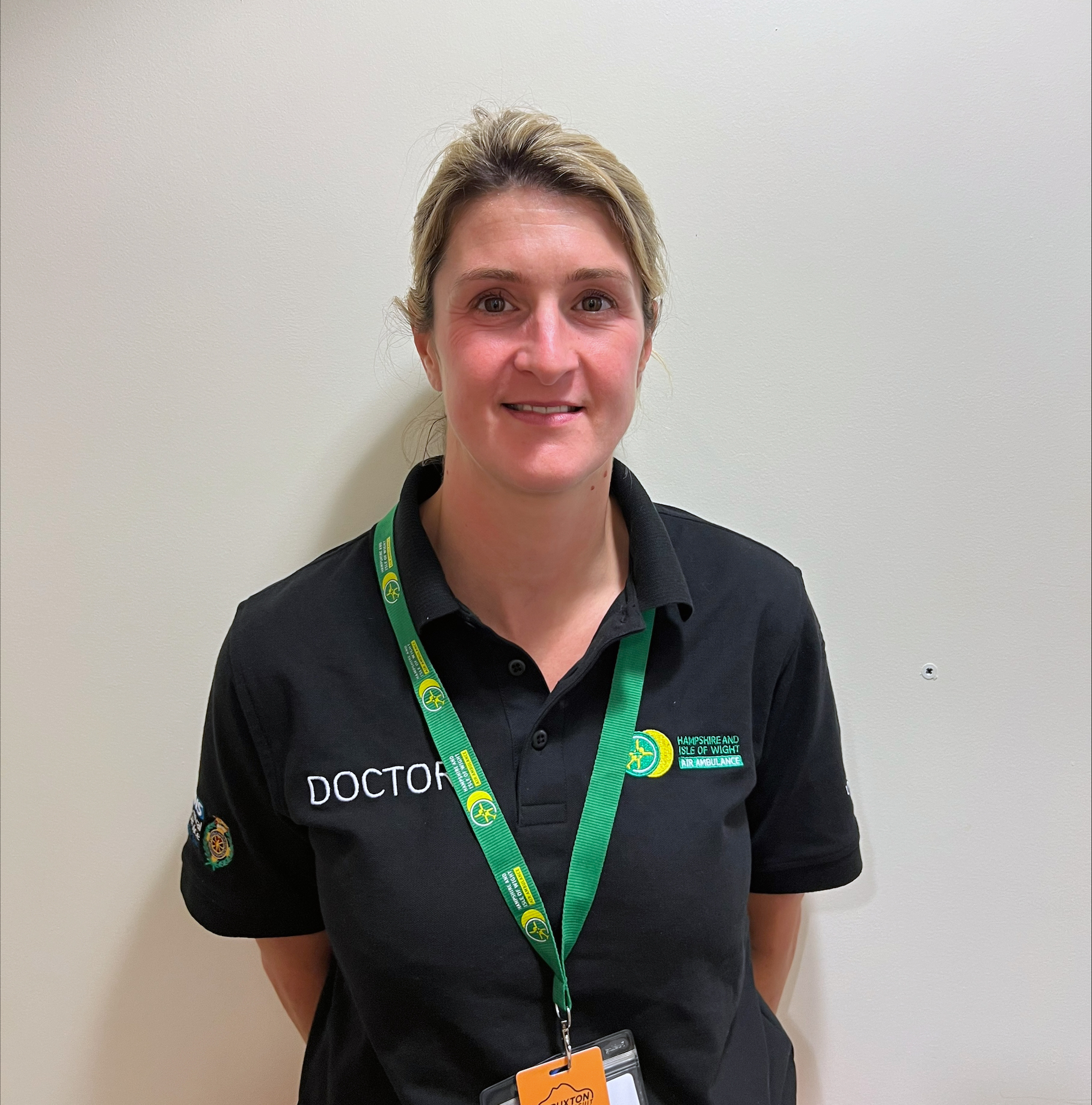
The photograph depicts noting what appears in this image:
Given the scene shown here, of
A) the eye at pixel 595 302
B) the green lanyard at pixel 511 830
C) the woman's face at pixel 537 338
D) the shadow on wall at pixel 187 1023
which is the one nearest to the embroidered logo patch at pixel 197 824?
the shadow on wall at pixel 187 1023

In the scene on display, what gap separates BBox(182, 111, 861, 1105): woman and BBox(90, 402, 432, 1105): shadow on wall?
34cm

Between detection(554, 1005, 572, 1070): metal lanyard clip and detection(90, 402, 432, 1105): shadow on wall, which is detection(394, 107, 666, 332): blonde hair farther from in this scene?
detection(90, 402, 432, 1105): shadow on wall

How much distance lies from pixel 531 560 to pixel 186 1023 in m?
1.09

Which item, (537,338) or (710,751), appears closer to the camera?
(537,338)

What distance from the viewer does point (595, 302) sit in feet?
3.03

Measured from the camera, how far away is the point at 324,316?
121 centimetres

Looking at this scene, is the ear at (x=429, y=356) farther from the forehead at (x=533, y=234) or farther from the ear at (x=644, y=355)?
the ear at (x=644, y=355)

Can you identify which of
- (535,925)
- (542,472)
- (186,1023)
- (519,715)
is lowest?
(186,1023)

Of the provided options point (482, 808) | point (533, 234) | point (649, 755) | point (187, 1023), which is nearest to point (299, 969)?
point (187, 1023)

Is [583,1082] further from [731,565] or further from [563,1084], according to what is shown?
[731,565]

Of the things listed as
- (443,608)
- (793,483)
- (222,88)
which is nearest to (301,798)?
(443,608)

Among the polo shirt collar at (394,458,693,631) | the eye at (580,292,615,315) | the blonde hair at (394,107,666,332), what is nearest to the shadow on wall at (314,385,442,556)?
the polo shirt collar at (394,458,693,631)

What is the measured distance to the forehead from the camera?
0.88 metres

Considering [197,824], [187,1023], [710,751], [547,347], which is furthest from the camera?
[187,1023]
